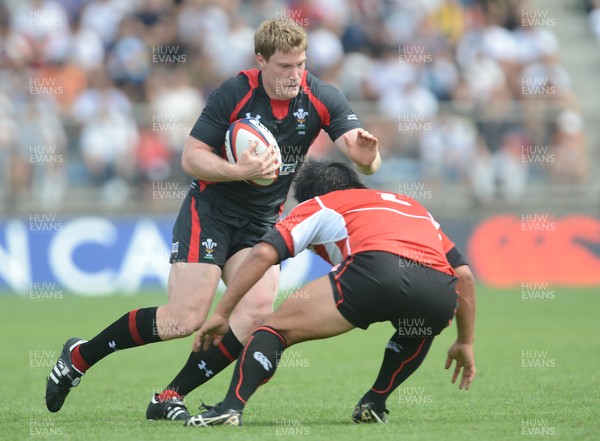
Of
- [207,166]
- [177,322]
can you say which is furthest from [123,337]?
[207,166]

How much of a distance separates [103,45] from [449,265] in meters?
14.1

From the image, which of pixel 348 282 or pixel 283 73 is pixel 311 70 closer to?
pixel 283 73

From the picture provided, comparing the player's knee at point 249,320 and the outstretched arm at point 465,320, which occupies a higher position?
the outstretched arm at point 465,320

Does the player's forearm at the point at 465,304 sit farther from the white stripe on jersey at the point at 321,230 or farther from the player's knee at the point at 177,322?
the player's knee at the point at 177,322

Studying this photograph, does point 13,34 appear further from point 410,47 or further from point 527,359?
point 527,359

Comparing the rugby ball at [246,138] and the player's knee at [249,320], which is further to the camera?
the player's knee at [249,320]

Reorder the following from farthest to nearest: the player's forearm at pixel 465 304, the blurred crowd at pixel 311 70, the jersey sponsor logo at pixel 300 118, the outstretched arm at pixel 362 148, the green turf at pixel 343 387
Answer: the blurred crowd at pixel 311 70, the jersey sponsor logo at pixel 300 118, the outstretched arm at pixel 362 148, the player's forearm at pixel 465 304, the green turf at pixel 343 387

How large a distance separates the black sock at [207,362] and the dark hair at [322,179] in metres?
1.11

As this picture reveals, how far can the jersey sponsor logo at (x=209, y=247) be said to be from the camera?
6.87 meters

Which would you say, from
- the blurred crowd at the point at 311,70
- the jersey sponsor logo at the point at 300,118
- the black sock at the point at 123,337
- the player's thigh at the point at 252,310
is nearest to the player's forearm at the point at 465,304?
the player's thigh at the point at 252,310

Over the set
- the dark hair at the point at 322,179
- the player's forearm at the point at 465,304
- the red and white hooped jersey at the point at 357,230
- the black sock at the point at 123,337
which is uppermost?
the dark hair at the point at 322,179

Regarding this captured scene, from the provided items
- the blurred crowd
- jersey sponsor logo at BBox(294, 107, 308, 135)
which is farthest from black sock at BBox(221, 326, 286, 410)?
the blurred crowd

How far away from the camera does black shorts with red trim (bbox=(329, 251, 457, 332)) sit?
229 inches

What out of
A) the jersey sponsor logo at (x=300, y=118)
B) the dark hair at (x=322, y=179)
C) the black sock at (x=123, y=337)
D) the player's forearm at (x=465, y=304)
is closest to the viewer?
the player's forearm at (x=465, y=304)
